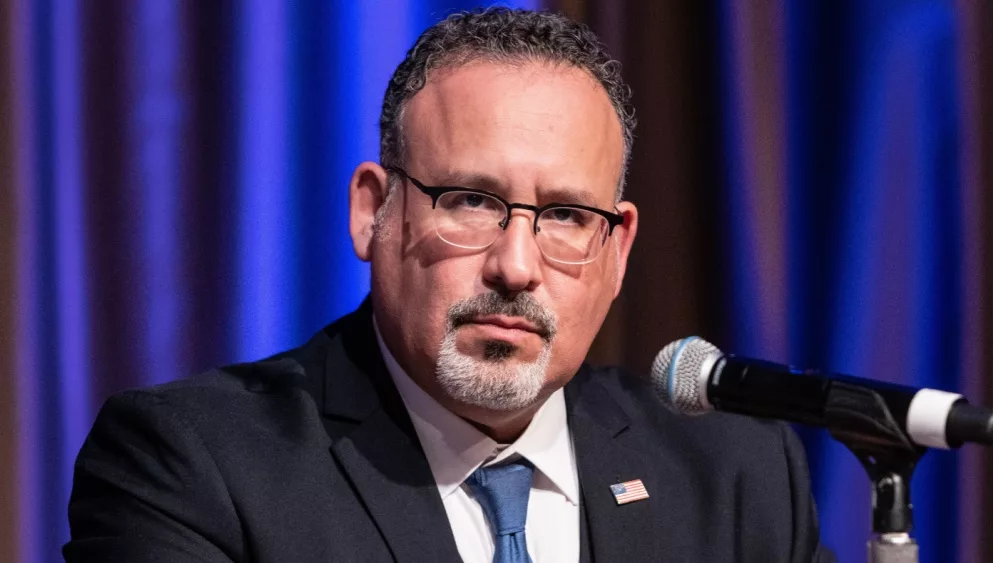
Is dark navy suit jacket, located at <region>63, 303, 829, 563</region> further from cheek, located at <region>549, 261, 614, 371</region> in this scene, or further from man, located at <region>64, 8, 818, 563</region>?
cheek, located at <region>549, 261, 614, 371</region>

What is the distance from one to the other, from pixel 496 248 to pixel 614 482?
62 centimetres

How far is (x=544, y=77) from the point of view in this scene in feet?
7.30

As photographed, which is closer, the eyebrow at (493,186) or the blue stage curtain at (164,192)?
the eyebrow at (493,186)

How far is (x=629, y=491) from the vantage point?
2.40 meters

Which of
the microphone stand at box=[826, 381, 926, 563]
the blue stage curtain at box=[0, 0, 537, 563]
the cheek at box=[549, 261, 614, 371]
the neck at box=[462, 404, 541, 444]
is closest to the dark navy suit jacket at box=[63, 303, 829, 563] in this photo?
the neck at box=[462, 404, 541, 444]

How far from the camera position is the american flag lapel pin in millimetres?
2377

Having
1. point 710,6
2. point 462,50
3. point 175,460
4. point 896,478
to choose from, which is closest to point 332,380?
point 175,460

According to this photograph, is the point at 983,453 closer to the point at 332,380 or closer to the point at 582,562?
the point at 582,562

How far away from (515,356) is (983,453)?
70.6 inches

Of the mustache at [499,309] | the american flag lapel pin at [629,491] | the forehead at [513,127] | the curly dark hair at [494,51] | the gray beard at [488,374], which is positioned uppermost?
the curly dark hair at [494,51]

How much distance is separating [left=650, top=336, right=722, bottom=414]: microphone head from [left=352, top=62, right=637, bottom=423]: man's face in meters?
0.49

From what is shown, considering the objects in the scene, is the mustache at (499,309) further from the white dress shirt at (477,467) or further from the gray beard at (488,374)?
the white dress shirt at (477,467)

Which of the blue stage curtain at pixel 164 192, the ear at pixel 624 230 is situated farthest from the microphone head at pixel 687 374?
the blue stage curtain at pixel 164 192

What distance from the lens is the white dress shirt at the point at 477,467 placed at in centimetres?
223
